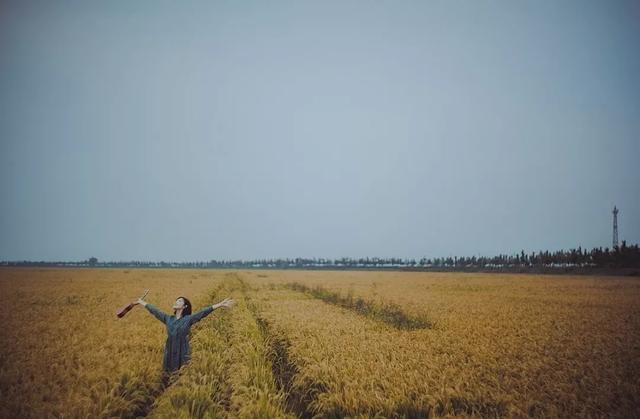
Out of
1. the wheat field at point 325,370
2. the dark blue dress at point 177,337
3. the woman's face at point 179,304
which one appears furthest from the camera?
the woman's face at point 179,304

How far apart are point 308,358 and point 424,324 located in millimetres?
7876

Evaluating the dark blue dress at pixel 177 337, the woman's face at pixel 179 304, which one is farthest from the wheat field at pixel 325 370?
the woman's face at pixel 179 304

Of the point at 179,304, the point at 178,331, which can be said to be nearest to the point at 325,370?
the point at 178,331

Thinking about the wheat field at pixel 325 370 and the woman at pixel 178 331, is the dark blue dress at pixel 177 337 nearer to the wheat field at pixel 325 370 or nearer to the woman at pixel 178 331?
the woman at pixel 178 331

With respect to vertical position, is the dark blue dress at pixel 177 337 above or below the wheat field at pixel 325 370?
above

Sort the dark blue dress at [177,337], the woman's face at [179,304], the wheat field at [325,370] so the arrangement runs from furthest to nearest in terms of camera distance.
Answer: the woman's face at [179,304] → the dark blue dress at [177,337] → the wheat field at [325,370]

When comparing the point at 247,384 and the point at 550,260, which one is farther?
the point at 550,260

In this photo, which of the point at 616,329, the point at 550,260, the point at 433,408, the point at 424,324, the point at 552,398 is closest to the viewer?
the point at 433,408

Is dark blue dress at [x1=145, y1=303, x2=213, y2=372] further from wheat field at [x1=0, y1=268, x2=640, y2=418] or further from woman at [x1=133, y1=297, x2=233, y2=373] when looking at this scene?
wheat field at [x1=0, y1=268, x2=640, y2=418]

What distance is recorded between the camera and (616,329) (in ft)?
42.6

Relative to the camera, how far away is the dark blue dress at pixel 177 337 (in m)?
7.63

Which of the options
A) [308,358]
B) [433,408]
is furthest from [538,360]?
[308,358]

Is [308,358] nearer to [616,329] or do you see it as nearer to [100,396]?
[100,396]

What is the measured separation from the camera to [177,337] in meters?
7.69
